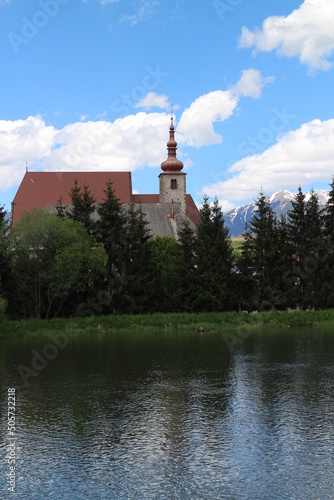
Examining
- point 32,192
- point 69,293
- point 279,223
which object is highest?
point 32,192

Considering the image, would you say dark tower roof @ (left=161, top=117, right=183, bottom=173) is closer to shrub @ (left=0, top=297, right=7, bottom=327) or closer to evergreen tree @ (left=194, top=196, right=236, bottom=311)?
evergreen tree @ (left=194, top=196, right=236, bottom=311)

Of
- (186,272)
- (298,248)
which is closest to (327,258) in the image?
(298,248)

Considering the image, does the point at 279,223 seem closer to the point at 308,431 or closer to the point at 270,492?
the point at 308,431

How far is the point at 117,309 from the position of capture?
5478cm

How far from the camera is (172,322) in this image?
50.3m

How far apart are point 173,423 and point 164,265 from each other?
4177cm

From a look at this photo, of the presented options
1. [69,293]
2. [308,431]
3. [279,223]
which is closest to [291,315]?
[279,223]

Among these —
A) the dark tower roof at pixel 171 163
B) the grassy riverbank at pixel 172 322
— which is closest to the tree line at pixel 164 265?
the grassy riverbank at pixel 172 322

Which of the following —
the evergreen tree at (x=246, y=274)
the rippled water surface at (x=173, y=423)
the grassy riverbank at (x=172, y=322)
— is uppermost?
the evergreen tree at (x=246, y=274)

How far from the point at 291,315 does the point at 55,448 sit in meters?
37.1

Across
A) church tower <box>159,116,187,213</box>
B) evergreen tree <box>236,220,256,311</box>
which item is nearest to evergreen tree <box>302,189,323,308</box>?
evergreen tree <box>236,220,256,311</box>

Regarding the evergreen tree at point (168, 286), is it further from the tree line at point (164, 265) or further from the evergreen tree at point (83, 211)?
the evergreen tree at point (83, 211)

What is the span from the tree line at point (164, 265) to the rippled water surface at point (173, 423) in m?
15.8

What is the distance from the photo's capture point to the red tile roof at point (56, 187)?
292 feet
